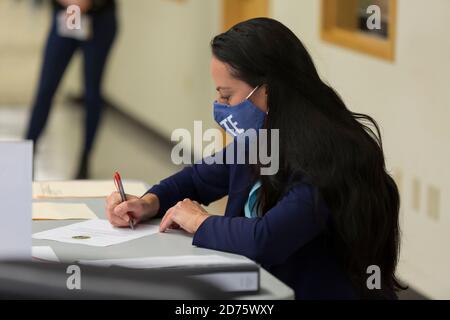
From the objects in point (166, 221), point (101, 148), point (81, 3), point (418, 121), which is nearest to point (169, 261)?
point (166, 221)

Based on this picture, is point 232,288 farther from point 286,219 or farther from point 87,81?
point 87,81

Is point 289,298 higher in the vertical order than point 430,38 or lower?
lower

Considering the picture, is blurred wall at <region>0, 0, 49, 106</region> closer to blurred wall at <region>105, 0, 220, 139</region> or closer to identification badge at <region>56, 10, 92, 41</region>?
blurred wall at <region>105, 0, 220, 139</region>

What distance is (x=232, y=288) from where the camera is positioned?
6.09 ft

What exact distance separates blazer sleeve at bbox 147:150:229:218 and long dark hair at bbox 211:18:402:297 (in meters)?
0.36

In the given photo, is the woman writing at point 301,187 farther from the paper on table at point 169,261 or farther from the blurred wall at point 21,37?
the blurred wall at point 21,37

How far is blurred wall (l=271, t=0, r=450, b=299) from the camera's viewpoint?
160 inches

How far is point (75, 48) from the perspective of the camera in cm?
596

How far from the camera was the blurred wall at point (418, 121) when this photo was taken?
4.06 meters

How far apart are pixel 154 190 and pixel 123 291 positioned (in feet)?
2.86

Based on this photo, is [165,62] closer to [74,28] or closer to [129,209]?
[74,28]

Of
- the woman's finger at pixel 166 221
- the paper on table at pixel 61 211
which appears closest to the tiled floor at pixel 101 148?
the paper on table at pixel 61 211

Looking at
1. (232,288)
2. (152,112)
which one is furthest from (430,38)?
(152,112)
